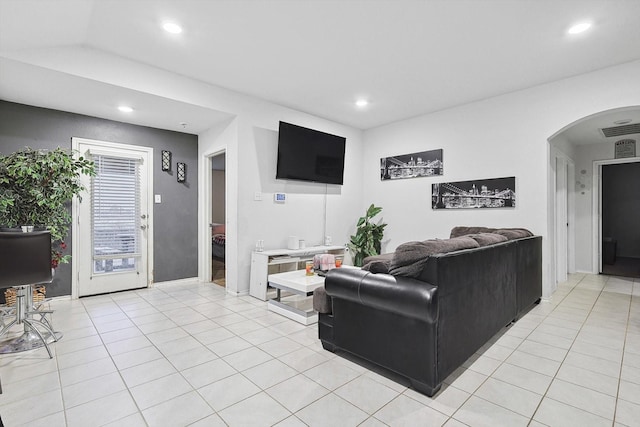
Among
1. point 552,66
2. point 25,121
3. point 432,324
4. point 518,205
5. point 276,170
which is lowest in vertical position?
point 432,324

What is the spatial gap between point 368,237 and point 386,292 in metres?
3.81

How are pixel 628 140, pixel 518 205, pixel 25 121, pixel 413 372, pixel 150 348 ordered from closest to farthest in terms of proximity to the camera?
pixel 413 372
pixel 150 348
pixel 25 121
pixel 518 205
pixel 628 140

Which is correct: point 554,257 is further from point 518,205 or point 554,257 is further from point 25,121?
point 25,121

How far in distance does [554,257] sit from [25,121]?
7.38 m

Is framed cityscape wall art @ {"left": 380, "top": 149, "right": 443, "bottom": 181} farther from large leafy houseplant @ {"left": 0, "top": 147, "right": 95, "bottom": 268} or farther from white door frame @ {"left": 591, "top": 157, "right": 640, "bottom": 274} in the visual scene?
large leafy houseplant @ {"left": 0, "top": 147, "right": 95, "bottom": 268}

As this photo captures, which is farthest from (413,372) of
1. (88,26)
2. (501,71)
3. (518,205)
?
(88,26)

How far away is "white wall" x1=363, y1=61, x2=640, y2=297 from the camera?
3.74 metres

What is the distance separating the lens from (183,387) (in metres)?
2.08

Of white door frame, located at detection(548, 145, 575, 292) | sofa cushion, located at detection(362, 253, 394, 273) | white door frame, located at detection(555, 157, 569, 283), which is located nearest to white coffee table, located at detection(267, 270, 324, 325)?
sofa cushion, located at detection(362, 253, 394, 273)

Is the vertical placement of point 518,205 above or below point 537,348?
above

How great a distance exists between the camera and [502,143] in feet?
14.5

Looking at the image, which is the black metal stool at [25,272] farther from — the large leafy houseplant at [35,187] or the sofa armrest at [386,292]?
the sofa armrest at [386,292]

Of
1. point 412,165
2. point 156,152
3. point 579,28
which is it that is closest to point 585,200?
point 412,165

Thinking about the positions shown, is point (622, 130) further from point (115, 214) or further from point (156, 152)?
point (115, 214)
